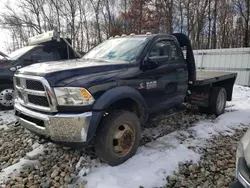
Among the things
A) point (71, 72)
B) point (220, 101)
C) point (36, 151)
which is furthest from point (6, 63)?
point (220, 101)

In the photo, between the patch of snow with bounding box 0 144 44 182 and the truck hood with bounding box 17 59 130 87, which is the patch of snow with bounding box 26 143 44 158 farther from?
the truck hood with bounding box 17 59 130 87

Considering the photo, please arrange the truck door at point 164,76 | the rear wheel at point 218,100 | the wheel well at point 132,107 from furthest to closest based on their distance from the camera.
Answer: the rear wheel at point 218,100 → the truck door at point 164,76 → the wheel well at point 132,107

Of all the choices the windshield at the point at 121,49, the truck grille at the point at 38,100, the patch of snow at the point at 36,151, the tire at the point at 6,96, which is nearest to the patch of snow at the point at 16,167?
the patch of snow at the point at 36,151

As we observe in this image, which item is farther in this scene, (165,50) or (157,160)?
(165,50)

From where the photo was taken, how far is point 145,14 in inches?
783

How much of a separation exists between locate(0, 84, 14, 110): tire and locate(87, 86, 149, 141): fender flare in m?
4.10

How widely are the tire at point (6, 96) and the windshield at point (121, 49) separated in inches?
113

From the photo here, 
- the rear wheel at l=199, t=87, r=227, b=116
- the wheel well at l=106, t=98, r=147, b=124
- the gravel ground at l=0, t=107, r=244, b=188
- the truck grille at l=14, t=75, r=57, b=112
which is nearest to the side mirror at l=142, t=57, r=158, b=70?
the wheel well at l=106, t=98, r=147, b=124

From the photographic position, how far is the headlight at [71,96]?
8.75 feet

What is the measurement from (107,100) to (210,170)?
1.80m

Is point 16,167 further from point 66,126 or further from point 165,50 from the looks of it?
point 165,50

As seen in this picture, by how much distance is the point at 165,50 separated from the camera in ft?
13.9

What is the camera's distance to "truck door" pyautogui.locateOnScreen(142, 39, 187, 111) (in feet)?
12.1

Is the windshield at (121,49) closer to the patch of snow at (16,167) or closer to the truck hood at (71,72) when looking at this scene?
the truck hood at (71,72)
